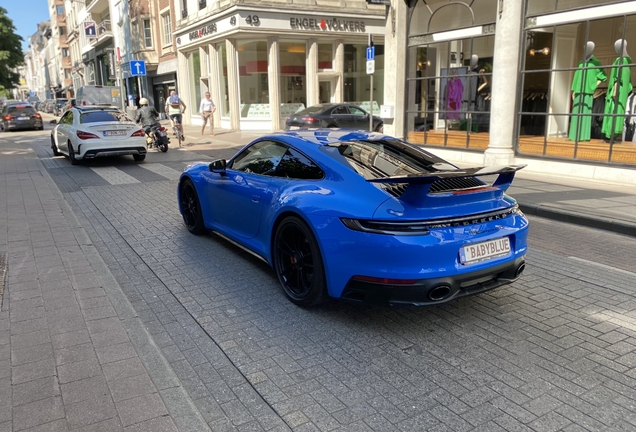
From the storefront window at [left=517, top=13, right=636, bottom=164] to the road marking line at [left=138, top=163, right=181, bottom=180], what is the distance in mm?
8618

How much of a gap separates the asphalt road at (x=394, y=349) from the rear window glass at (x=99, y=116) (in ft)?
28.9

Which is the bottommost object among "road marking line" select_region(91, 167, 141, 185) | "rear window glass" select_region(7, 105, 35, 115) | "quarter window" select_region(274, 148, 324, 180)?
"road marking line" select_region(91, 167, 141, 185)

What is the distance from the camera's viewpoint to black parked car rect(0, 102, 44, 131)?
28.6 metres

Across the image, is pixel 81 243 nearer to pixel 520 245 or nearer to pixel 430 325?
pixel 430 325

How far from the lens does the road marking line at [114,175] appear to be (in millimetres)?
11023

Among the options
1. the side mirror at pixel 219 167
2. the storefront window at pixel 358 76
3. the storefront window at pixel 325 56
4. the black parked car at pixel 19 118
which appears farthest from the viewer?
the black parked car at pixel 19 118

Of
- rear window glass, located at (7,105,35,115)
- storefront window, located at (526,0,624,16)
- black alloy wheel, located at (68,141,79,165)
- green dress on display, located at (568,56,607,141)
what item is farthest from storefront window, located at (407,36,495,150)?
rear window glass, located at (7,105,35,115)

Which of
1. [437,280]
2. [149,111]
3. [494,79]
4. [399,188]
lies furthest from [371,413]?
[149,111]

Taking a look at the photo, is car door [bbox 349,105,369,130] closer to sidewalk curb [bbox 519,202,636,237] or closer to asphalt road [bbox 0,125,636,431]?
sidewalk curb [bbox 519,202,636,237]

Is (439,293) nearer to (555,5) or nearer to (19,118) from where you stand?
(555,5)

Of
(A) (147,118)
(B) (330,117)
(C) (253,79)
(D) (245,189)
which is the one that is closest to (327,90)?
(C) (253,79)

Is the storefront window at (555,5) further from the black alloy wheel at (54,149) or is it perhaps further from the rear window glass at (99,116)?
the black alloy wheel at (54,149)

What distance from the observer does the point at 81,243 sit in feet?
19.7

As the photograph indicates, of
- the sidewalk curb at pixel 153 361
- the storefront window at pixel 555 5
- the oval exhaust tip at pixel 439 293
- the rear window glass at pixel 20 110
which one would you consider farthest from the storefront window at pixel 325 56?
the oval exhaust tip at pixel 439 293
